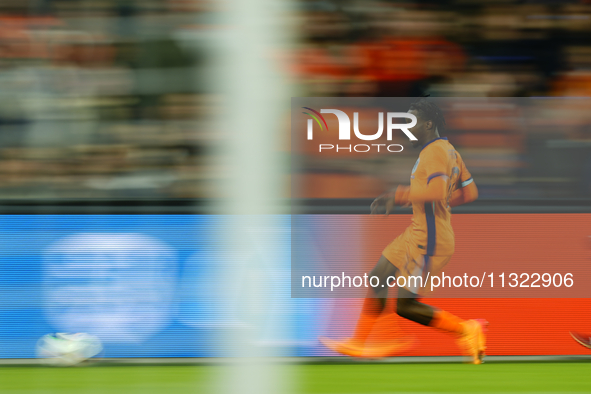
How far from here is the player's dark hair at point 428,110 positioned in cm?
297

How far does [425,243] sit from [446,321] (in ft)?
1.35

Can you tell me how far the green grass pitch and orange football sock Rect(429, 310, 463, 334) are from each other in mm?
183

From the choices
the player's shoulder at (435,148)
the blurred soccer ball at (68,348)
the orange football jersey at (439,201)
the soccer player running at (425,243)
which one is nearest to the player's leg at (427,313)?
the soccer player running at (425,243)

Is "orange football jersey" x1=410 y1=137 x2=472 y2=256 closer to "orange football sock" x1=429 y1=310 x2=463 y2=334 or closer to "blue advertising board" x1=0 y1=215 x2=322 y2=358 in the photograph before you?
"orange football sock" x1=429 y1=310 x2=463 y2=334

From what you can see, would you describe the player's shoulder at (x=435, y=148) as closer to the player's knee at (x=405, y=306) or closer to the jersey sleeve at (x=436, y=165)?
the jersey sleeve at (x=436, y=165)

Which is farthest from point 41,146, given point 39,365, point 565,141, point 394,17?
point 565,141

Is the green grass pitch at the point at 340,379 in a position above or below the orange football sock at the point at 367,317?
below

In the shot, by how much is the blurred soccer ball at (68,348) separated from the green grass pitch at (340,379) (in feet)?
0.21

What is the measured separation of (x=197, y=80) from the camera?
268 centimetres

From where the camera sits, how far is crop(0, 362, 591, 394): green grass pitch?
2.74 metres

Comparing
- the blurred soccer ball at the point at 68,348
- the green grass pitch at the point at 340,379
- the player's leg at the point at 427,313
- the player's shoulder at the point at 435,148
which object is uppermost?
the player's shoulder at the point at 435,148

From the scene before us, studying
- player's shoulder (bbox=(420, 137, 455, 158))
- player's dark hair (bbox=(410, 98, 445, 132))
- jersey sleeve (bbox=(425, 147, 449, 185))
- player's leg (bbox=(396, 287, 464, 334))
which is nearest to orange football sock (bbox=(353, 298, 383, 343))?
player's leg (bbox=(396, 287, 464, 334))

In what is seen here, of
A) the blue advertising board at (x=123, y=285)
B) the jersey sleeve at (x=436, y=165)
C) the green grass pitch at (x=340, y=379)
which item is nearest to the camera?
the green grass pitch at (x=340, y=379)

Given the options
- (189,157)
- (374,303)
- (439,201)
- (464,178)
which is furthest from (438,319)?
(189,157)
